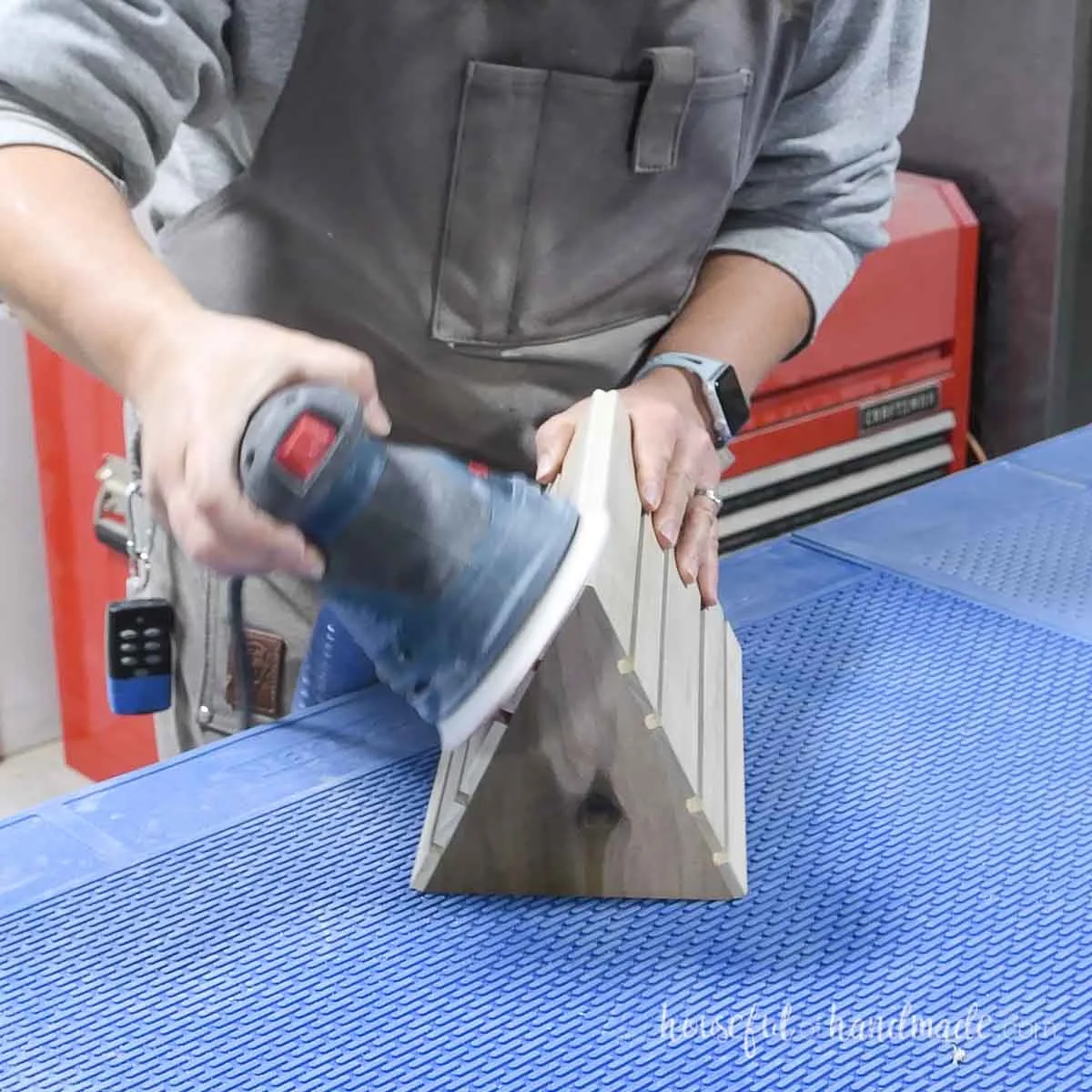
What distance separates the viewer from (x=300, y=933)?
678mm

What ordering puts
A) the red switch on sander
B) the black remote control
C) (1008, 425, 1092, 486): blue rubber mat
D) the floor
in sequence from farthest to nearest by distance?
1. the floor
2. (1008, 425, 1092, 486): blue rubber mat
3. the black remote control
4. the red switch on sander

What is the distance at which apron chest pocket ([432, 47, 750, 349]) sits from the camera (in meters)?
0.87

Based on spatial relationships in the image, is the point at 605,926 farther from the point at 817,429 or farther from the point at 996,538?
the point at 817,429

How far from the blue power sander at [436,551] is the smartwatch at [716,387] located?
0.28m

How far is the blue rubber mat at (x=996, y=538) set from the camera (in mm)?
1004

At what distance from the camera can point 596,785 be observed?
27.5 inches

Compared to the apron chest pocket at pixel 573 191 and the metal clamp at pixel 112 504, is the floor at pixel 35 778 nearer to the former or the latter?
the metal clamp at pixel 112 504

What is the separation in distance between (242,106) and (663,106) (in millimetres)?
238

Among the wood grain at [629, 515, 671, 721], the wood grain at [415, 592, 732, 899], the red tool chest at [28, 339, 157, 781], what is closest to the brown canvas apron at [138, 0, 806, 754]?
the wood grain at [629, 515, 671, 721]

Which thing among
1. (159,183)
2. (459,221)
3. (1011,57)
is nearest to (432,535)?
(459,221)

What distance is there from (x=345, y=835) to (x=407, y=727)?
11cm

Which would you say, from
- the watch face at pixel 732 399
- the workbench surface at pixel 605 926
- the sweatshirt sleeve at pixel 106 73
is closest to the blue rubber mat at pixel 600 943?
the workbench surface at pixel 605 926

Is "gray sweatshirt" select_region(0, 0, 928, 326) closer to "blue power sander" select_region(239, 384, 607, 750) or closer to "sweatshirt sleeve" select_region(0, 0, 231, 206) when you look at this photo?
"sweatshirt sleeve" select_region(0, 0, 231, 206)

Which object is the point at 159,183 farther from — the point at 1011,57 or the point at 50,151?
the point at 1011,57
